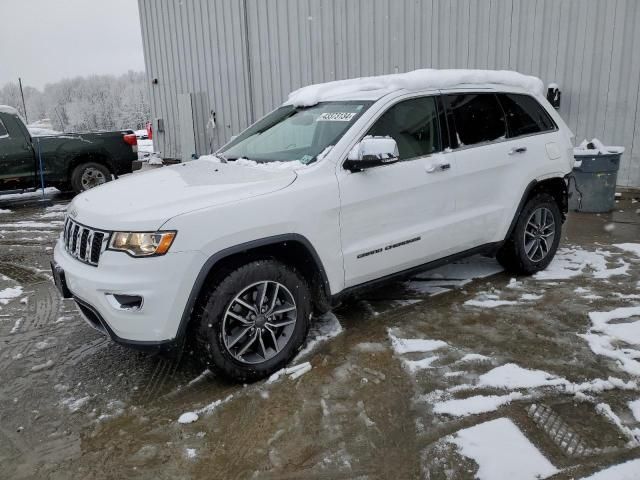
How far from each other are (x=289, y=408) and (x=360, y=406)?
0.40 metres

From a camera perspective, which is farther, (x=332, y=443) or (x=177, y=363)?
(x=177, y=363)

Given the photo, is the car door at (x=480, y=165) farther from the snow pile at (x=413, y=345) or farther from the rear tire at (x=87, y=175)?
the rear tire at (x=87, y=175)

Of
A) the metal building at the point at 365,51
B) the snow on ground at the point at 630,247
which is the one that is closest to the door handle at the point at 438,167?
the snow on ground at the point at 630,247

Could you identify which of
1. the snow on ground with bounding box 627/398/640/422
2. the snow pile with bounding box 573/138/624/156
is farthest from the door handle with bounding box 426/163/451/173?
the snow pile with bounding box 573/138/624/156

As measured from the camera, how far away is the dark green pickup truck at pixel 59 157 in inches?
368

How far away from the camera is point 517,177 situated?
4508 mm

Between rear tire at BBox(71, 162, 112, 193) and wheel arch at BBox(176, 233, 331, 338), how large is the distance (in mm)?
7834

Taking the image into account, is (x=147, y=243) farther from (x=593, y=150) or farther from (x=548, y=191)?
(x=593, y=150)

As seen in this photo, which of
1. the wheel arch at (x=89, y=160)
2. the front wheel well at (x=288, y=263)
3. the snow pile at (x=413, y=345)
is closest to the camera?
the front wheel well at (x=288, y=263)

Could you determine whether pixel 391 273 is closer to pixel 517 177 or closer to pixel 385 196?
pixel 385 196

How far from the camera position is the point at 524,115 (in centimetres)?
471

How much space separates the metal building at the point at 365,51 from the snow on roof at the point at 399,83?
4.59m

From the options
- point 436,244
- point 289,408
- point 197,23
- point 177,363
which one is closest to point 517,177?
point 436,244

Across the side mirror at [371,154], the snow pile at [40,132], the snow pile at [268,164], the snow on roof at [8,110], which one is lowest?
the snow pile at [40,132]
